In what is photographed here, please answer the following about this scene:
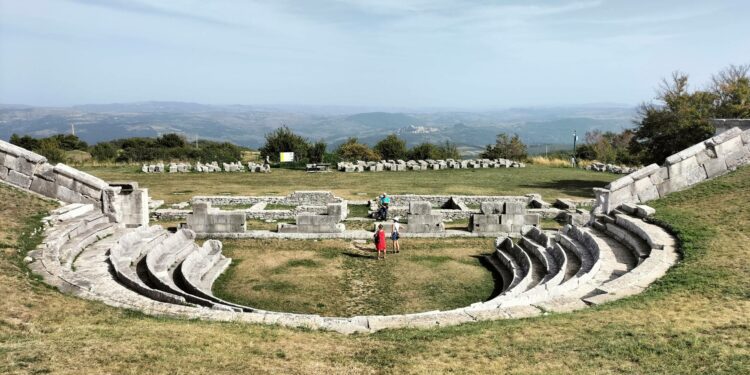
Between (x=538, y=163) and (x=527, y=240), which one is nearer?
(x=527, y=240)

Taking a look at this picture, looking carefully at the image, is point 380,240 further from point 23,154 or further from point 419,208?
point 23,154

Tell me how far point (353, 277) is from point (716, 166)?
1342cm

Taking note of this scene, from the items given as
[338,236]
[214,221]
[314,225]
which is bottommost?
[338,236]

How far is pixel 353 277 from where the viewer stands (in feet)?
51.6

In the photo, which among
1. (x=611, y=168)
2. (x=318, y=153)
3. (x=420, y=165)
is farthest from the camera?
(x=318, y=153)

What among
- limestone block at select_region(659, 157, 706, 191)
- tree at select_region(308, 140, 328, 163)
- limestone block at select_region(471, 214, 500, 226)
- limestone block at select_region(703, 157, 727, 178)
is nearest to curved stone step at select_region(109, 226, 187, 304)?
limestone block at select_region(471, 214, 500, 226)

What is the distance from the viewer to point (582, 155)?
203 ft

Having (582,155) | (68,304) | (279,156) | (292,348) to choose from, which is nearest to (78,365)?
(292,348)

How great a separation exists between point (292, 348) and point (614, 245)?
10.7 m

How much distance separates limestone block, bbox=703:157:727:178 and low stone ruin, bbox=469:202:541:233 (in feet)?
19.6

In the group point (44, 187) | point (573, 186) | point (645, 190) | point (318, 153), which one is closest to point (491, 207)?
point (645, 190)

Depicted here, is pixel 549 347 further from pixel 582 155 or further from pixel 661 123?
pixel 582 155

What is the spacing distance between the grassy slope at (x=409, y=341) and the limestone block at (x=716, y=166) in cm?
974

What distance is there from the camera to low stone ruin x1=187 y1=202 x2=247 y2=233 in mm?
20000
